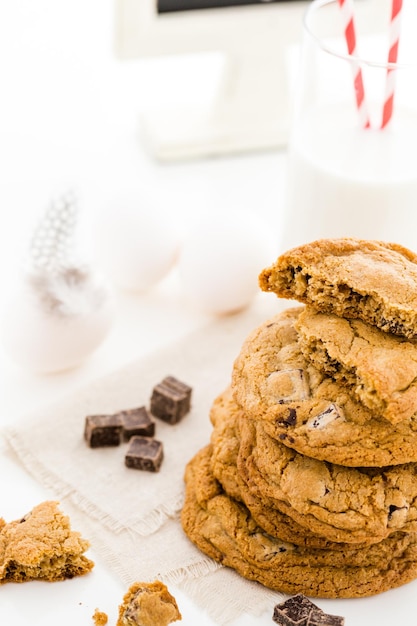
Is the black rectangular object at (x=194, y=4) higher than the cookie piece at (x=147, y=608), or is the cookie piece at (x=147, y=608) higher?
the black rectangular object at (x=194, y=4)

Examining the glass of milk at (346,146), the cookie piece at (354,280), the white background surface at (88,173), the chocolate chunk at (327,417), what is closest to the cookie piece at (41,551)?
the white background surface at (88,173)

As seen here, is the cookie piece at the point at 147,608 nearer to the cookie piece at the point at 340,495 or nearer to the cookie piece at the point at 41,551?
the cookie piece at the point at 41,551

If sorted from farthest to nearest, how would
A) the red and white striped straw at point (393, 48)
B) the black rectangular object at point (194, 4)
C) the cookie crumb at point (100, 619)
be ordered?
the black rectangular object at point (194, 4), the red and white striped straw at point (393, 48), the cookie crumb at point (100, 619)

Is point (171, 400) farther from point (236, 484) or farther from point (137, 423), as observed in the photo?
point (236, 484)

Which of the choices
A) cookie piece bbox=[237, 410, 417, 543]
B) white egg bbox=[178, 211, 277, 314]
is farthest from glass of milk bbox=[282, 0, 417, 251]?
cookie piece bbox=[237, 410, 417, 543]

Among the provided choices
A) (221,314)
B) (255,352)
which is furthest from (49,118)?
(255,352)

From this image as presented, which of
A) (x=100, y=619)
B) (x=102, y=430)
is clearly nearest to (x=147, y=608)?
(x=100, y=619)

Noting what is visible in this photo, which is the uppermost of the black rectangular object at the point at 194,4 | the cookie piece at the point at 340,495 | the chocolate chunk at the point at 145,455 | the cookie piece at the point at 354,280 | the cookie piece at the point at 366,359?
the black rectangular object at the point at 194,4
